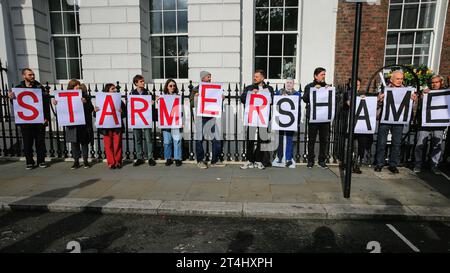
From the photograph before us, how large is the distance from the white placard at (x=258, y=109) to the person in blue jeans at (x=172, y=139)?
1.62 metres

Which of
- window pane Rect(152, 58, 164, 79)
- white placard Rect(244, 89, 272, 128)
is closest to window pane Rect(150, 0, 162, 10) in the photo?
window pane Rect(152, 58, 164, 79)

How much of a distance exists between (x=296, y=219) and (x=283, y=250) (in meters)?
0.94

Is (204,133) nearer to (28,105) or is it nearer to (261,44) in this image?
(28,105)

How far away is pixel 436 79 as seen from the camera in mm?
6090

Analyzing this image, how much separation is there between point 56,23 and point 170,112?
6895mm

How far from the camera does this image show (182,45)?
33.2 feet

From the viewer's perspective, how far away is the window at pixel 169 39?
9.90 metres

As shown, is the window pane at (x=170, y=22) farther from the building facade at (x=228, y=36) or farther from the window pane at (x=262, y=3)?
the window pane at (x=262, y=3)

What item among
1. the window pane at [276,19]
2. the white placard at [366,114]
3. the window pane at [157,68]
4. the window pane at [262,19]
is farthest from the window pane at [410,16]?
the window pane at [157,68]

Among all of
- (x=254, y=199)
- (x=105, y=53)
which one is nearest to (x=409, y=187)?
(x=254, y=199)

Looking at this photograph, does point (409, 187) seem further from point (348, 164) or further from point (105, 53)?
point (105, 53)

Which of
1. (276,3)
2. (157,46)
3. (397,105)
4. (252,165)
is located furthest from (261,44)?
(397,105)

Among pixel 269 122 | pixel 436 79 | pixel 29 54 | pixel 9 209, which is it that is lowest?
pixel 9 209

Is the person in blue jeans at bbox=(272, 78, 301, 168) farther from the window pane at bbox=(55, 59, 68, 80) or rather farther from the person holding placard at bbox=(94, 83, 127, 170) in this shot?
the window pane at bbox=(55, 59, 68, 80)
